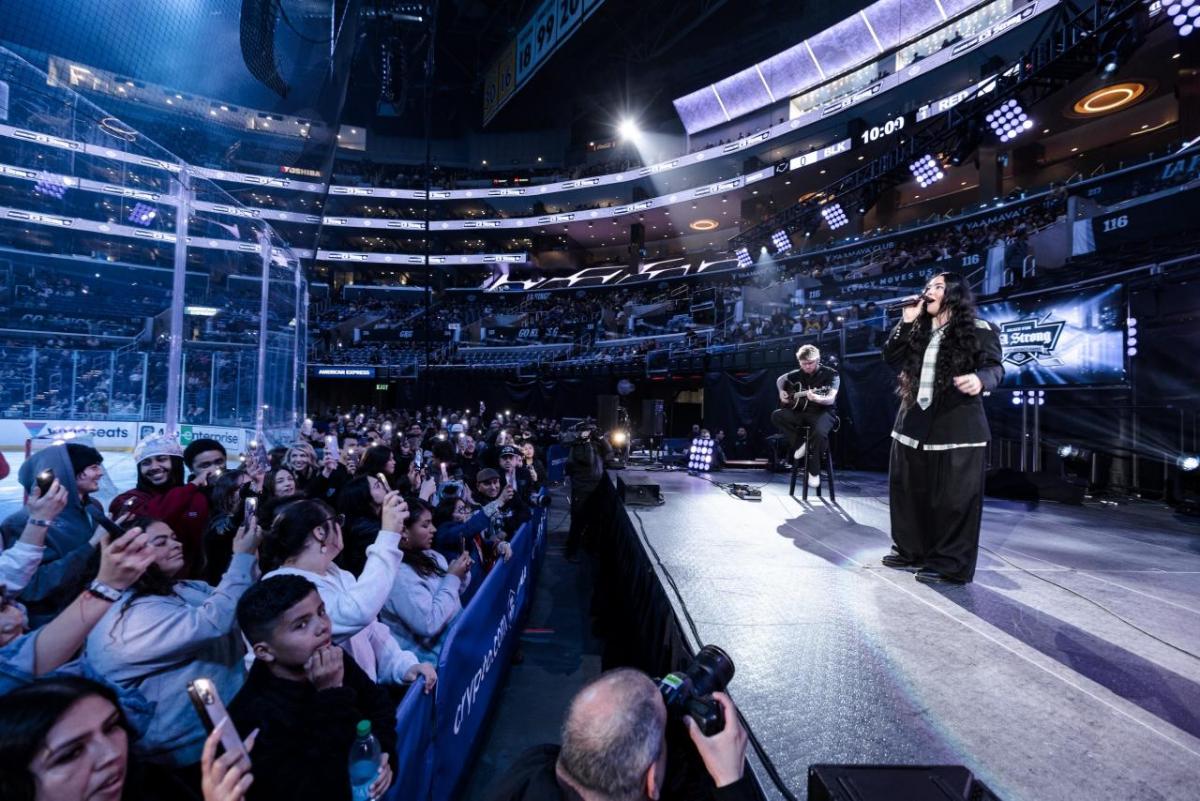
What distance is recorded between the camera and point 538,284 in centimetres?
3912

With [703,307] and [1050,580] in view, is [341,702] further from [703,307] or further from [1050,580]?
[703,307]

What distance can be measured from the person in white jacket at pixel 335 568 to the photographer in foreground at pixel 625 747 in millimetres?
1247

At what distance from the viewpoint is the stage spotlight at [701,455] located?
11.0 m

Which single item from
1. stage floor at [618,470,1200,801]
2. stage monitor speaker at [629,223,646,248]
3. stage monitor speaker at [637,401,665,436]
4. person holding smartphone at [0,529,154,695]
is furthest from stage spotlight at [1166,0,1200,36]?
stage monitor speaker at [629,223,646,248]

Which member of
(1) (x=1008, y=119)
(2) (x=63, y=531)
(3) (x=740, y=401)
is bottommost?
(2) (x=63, y=531)

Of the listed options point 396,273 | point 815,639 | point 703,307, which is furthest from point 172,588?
point 396,273

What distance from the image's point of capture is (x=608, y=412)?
15.6 m

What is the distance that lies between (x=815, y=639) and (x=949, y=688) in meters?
0.48

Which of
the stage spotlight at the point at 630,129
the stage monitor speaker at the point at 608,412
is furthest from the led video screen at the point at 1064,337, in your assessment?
the stage spotlight at the point at 630,129

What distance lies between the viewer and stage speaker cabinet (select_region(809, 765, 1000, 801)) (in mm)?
973

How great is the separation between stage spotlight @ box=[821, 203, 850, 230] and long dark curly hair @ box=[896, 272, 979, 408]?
1635cm


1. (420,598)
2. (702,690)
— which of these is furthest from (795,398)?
(702,690)

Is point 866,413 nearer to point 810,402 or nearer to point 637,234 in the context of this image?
point 810,402

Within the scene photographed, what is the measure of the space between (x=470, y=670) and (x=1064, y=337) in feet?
32.3
